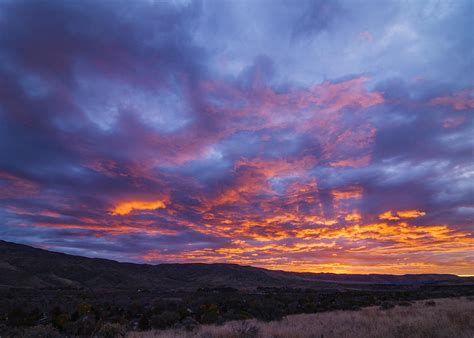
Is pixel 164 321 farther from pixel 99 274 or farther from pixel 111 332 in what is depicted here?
pixel 99 274

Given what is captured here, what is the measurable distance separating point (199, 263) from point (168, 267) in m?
15.6

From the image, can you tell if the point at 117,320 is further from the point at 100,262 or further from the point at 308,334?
the point at 100,262

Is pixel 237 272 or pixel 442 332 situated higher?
pixel 237 272

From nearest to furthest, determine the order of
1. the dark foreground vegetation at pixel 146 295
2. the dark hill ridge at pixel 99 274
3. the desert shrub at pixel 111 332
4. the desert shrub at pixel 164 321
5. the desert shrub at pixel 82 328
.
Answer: the desert shrub at pixel 111 332, the desert shrub at pixel 82 328, the desert shrub at pixel 164 321, the dark foreground vegetation at pixel 146 295, the dark hill ridge at pixel 99 274

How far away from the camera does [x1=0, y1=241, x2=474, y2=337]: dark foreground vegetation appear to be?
21.3 meters

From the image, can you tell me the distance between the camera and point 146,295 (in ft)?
172

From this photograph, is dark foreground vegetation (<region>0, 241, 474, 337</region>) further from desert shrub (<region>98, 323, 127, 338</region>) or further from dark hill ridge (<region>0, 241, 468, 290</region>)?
dark hill ridge (<region>0, 241, 468, 290</region>)

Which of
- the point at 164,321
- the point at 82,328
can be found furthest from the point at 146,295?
the point at 82,328

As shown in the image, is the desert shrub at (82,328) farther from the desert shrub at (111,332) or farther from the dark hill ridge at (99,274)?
the dark hill ridge at (99,274)

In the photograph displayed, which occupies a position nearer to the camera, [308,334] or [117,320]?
[308,334]

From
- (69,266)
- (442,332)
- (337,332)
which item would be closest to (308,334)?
(337,332)

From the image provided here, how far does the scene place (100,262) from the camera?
131500mm

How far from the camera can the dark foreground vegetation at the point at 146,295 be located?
21.3 meters

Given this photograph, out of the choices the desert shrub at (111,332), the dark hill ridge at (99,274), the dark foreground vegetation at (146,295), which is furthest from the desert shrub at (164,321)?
the dark hill ridge at (99,274)
